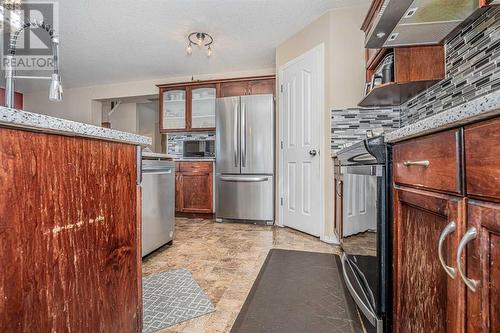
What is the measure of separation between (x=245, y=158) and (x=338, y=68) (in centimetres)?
159

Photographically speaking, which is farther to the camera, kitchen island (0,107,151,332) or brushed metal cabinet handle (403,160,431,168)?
brushed metal cabinet handle (403,160,431,168)

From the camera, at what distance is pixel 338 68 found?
8.56 ft

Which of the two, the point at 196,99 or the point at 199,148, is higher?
the point at 196,99

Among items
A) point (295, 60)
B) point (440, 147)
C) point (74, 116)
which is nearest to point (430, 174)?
point (440, 147)

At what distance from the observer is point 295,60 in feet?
10.0

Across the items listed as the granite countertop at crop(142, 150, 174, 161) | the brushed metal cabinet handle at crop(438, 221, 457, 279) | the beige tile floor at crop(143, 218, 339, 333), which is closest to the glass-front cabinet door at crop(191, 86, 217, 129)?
the beige tile floor at crop(143, 218, 339, 333)

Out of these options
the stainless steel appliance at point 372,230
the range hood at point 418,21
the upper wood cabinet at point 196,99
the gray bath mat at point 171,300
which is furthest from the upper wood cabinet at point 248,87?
the gray bath mat at point 171,300

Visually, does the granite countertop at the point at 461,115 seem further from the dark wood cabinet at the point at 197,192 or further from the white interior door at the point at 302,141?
the dark wood cabinet at the point at 197,192

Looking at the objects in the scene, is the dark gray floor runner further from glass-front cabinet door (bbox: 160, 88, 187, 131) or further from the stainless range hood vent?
glass-front cabinet door (bbox: 160, 88, 187, 131)

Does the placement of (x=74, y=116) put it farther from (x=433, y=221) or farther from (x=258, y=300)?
(x=433, y=221)

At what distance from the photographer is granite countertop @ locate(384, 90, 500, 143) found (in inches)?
18.4

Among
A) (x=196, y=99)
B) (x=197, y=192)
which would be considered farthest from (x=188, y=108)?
(x=197, y=192)

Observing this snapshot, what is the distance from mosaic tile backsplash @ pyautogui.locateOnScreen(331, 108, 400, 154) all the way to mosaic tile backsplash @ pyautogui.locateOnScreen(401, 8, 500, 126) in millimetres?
625

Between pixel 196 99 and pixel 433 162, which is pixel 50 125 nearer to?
pixel 433 162
